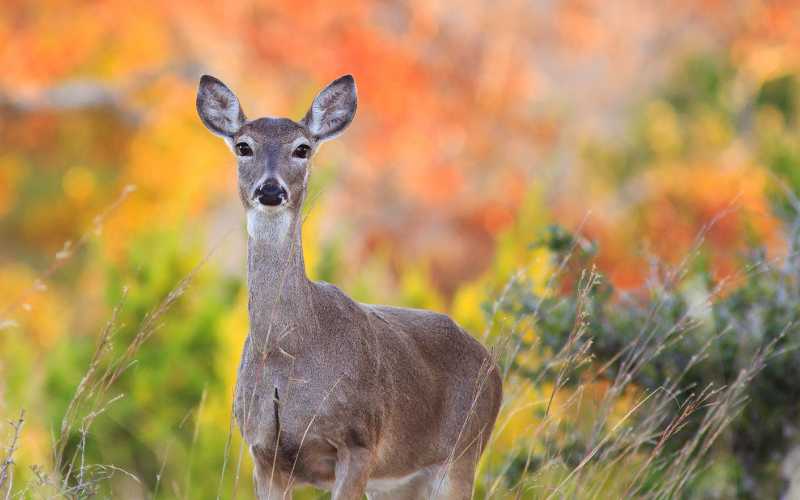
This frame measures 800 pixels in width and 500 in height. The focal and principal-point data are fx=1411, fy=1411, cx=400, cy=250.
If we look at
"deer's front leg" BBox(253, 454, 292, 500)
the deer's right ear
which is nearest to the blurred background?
the deer's right ear

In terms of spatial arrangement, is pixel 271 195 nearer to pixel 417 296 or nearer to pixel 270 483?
pixel 270 483

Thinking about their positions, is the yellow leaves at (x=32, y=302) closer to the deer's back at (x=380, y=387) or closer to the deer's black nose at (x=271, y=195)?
the deer's back at (x=380, y=387)

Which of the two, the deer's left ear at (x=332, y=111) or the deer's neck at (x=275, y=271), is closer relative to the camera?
the deer's neck at (x=275, y=271)

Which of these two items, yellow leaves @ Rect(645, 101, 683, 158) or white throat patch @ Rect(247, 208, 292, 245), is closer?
white throat patch @ Rect(247, 208, 292, 245)

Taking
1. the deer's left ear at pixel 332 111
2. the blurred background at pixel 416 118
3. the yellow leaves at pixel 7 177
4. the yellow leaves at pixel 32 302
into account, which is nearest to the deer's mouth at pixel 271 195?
the deer's left ear at pixel 332 111

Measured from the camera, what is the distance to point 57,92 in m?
16.8

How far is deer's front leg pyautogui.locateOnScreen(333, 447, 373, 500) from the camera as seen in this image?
3973mm

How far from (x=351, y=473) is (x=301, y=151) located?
1.02 m

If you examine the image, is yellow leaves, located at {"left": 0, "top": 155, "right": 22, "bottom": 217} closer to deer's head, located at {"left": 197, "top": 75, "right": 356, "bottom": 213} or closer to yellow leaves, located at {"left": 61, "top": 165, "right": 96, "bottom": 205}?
yellow leaves, located at {"left": 61, "top": 165, "right": 96, "bottom": 205}

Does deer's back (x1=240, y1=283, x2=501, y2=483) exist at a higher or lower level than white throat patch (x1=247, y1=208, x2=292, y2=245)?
lower

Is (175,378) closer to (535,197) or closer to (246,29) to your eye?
(535,197)

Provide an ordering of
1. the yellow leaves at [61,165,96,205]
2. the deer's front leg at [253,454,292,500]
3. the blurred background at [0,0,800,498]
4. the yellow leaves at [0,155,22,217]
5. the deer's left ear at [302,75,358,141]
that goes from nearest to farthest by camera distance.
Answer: the deer's front leg at [253,454,292,500] → the deer's left ear at [302,75,358,141] → the blurred background at [0,0,800,498] → the yellow leaves at [0,155,22,217] → the yellow leaves at [61,165,96,205]

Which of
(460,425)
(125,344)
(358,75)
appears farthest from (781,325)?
(358,75)

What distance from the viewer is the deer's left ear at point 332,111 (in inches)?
177
